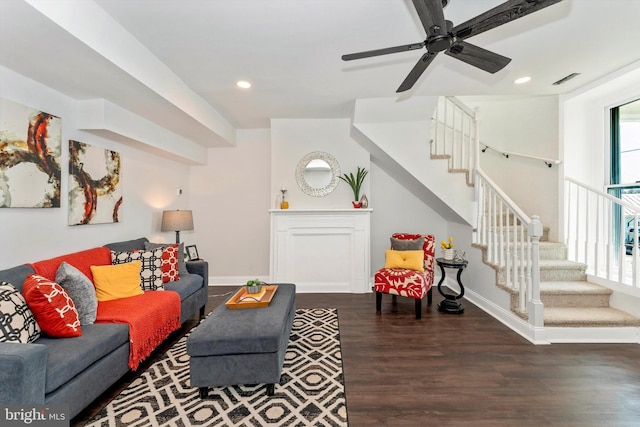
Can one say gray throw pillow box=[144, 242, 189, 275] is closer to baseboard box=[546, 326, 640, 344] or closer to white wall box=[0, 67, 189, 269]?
white wall box=[0, 67, 189, 269]

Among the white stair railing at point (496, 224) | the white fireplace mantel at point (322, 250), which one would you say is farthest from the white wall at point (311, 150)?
the white stair railing at point (496, 224)

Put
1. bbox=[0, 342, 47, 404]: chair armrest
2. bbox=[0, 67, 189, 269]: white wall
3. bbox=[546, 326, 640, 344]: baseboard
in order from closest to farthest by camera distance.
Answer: bbox=[0, 342, 47, 404]: chair armrest → bbox=[0, 67, 189, 269]: white wall → bbox=[546, 326, 640, 344]: baseboard

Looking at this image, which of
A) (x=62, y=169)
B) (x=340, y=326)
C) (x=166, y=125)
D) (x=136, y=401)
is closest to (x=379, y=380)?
(x=340, y=326)

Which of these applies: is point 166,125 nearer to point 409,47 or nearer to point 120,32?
point 120,32

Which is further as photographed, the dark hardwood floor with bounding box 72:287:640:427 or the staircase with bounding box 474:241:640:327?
the staircase with bounding box 474:241:640:327

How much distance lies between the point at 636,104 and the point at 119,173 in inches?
247

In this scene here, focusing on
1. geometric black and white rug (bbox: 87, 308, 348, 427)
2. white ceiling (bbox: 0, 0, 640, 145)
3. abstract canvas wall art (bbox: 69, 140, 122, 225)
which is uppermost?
white ceiling (bbox: 0, 0, 640, 145)

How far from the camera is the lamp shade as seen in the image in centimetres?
385

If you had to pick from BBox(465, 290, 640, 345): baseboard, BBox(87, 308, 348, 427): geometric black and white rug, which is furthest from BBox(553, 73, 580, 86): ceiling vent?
BBox(87, 308, 348, 427): geometric black and white rug

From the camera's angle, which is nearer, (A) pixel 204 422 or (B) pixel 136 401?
(A) pixel 204 422

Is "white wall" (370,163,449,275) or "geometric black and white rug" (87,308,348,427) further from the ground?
"white wall" (370,163,449,275)

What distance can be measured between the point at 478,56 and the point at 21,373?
10.3ft

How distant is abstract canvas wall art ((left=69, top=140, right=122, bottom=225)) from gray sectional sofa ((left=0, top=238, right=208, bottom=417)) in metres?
0.90

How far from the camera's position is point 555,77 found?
3.04 meters
